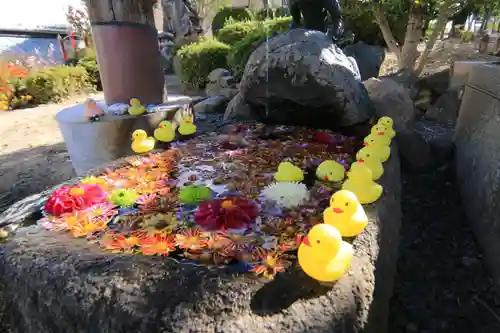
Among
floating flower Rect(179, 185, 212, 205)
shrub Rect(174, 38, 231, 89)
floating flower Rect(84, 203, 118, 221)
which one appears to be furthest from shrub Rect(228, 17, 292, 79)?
floating flower Rect(84, 203, 118, 221)

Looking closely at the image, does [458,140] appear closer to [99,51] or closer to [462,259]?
[462,259]

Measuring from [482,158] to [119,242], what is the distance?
2.78 meters

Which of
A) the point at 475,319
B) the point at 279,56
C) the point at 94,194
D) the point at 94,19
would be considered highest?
the point at 94,19

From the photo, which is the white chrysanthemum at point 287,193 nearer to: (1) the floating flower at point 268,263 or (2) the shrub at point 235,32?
(1) the floating flower at point 268,263

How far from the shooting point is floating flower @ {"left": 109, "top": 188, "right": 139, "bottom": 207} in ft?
7.21

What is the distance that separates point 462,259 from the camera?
104 inches

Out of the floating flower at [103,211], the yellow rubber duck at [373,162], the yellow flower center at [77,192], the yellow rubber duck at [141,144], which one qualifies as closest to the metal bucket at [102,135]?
the yellow rubber duck at [141,144]

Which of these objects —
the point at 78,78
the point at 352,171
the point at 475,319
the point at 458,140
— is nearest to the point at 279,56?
the point at 352,171

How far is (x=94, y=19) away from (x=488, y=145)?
13.2 ft

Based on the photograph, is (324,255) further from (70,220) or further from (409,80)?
(409,80)

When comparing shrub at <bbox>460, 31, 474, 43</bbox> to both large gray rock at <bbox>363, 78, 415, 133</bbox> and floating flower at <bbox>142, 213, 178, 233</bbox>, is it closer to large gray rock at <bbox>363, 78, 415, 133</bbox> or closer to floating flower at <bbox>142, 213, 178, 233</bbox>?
large gray rock at <bbox>363, 78, 415, 133</bbox>

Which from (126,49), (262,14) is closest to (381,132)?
(126,49)

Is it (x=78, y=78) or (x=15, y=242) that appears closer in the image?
(x=15, y=242)

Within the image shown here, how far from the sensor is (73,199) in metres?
2.14
